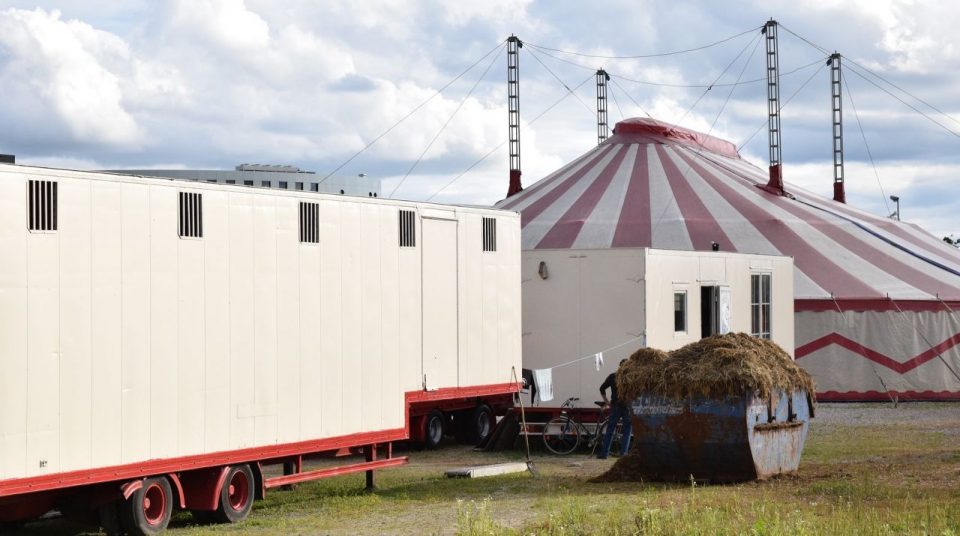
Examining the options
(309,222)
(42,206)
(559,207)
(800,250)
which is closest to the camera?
(42,206)

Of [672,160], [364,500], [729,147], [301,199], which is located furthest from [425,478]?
[729,147]

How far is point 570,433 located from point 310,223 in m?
7.32

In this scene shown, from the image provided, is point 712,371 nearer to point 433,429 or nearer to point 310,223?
point 310,223

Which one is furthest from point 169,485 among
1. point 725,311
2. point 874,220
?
point 874,220

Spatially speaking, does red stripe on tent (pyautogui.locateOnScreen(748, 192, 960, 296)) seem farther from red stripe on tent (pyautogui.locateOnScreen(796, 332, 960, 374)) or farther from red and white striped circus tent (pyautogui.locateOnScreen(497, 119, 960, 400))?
red stripe on tent (pyautogui.locateOnScreen(796, 332, 960, 374))

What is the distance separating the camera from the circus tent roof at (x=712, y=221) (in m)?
31.6

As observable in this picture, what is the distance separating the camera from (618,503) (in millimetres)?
13141

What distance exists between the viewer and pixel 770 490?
14.5 meters

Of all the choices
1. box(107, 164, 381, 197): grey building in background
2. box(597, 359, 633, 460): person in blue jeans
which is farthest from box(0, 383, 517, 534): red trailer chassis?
box(107, 164, 381, 197): grey building in background

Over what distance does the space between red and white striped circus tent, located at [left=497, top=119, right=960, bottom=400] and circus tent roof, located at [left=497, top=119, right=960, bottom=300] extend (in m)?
0.04

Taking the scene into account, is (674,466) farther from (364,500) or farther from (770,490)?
(364,500)

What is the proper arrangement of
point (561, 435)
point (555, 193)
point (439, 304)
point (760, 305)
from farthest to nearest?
1. point (555, 193)
2. point (760, 305)
3. point (561, 435)
4. point (439, 304)

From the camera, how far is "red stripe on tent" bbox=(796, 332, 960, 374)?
1196 inches

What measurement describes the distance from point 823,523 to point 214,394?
5.73m
